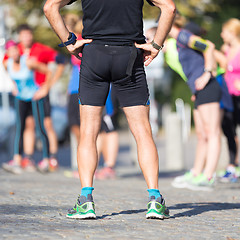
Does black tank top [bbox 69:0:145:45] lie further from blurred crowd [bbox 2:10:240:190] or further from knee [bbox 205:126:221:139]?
knee [bbox 205:126:221:139]

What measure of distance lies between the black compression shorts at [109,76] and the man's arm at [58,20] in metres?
0.07

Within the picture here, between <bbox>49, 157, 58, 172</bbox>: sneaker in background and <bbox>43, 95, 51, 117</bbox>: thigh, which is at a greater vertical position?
<bbox>43, 95, 51, 117</bbox>: thigh

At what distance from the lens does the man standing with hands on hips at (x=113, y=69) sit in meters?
4.90

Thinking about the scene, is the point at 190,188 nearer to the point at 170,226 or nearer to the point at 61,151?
the point at 170,226

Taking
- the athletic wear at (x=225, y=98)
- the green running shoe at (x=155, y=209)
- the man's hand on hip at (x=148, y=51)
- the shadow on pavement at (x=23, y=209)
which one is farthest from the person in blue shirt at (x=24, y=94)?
the green running shoe at (x=155, y=209)

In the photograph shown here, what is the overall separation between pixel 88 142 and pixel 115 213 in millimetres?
617

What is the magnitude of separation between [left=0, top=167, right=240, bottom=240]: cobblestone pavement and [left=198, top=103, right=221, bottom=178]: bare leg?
0.29m

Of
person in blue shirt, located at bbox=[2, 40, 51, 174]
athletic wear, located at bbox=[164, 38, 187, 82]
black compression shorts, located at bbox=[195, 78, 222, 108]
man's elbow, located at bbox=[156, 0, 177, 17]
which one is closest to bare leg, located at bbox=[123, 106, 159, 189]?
man's elbow, located at bbox=[156, 0, 177, 17]

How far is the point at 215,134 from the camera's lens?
26.1ft

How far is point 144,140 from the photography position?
512 cm

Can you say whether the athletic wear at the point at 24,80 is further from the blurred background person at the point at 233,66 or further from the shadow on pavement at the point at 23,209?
the shadow on pavement at the point at 23,209

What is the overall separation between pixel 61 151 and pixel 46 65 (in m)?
8.35

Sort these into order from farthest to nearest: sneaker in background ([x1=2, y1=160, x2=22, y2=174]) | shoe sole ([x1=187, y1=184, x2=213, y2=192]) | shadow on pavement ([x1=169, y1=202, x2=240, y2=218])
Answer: sneaker in background ([x1=2, y1=160, x2=22, y2=174]) → shoe sole ([x1=187, y1=184, x2=213, y2=192]) → shadow on pavement ([x1=169, y1=202, x2=240, y2=218])

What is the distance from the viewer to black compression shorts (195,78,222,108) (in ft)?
25.8
